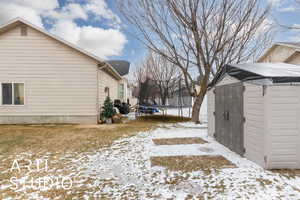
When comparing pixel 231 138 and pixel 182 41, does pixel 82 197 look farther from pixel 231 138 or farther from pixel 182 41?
pixel 182 41

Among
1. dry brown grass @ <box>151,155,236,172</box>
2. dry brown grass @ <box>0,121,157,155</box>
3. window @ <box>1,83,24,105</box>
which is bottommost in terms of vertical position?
dry brown grass @ <box>151,155,236,172</box>

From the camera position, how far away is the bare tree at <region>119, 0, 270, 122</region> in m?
8.95

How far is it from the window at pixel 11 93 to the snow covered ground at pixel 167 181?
685cm

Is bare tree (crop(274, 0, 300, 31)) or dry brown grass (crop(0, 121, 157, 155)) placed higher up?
Answer: bare tree (crop(274, 0, 300, 31))

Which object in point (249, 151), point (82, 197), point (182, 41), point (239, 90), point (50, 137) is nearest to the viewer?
point (82, 197)

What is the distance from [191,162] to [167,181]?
1040 millimetres

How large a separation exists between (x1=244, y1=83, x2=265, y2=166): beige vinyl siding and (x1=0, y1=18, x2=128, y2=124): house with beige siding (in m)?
7.21

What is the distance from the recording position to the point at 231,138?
4.77m

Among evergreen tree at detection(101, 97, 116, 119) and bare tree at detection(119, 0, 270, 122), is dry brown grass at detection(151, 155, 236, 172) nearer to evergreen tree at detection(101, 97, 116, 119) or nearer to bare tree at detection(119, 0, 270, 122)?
bare tree at detection(119, 0, 270, 122)

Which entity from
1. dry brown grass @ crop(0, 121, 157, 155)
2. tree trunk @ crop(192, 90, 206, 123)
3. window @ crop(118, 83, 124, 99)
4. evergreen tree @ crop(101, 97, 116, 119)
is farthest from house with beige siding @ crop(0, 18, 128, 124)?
window @ crop(118, 83, 124, 99)

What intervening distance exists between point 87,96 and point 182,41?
5964mm

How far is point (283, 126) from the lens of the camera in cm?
349

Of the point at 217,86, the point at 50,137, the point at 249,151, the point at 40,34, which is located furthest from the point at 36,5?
the point at 249,151

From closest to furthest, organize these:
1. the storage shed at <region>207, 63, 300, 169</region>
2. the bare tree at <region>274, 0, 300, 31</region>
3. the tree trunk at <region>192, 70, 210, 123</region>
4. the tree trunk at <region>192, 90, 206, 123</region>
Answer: the storage shed at <region>207, 63, 300, 169</region> < the bare tree at <region>274, 0, 300, 31</region> < the tree trunk at <region>192, 70, 210, 123</region> < the tree trunk at <region>192, 90, 206, 123</region>
